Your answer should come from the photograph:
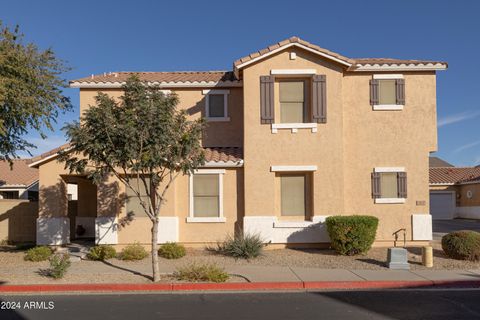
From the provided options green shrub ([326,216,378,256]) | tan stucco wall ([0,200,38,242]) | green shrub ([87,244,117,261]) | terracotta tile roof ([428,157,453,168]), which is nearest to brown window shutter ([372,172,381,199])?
green shrub ([326,216,378,256])

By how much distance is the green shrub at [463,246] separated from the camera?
13.7m

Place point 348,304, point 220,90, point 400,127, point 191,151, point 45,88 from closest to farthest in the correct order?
point 348,304 < point 191,151 < point 45,88 < point 400,127 < point 220,90

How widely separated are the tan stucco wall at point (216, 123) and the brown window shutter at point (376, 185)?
4.91 m

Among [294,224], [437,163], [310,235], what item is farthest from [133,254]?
[437,163]

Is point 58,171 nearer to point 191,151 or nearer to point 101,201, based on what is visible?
point 101,201

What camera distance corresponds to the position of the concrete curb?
1091cm

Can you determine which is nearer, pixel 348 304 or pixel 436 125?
pixel 348 304

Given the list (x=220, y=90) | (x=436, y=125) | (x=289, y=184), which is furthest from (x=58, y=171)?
(x=436, y=125)

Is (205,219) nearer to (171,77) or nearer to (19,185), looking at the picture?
(171,77)

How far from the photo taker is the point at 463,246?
13.8m

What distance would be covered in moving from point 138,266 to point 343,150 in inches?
305

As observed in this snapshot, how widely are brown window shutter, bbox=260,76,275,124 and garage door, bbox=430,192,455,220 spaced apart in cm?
2416

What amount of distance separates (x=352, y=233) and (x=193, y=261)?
4.82 m

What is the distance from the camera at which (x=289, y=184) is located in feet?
53.5
